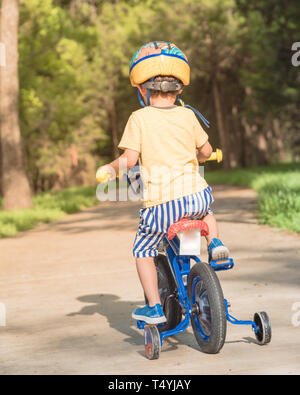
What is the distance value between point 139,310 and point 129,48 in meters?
32.9

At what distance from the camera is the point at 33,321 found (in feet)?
18.5

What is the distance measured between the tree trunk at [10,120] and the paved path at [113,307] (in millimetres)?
7302

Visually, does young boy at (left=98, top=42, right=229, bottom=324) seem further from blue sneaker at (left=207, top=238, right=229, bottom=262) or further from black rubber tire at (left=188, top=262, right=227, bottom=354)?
black rubber tire at (left=188, top=262, right=227, bottom=354)

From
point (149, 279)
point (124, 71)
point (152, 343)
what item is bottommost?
point (152, 343)

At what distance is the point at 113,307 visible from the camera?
598 centimetres

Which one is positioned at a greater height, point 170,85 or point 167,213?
point 170,85

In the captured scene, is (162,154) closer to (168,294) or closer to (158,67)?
(158,67)

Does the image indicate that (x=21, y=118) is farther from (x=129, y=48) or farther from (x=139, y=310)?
(x=139, y=310)

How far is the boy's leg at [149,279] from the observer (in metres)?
4.32

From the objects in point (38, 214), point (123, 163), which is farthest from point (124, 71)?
point (123, 163)

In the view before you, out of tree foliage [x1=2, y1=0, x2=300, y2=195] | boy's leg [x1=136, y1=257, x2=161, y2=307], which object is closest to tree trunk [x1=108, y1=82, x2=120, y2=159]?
tree foliage [x1=2, y1=0, x2=300, y2=195]

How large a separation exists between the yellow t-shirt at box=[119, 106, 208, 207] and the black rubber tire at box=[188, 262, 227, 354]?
49 centimetres

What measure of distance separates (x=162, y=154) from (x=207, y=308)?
98 cm
